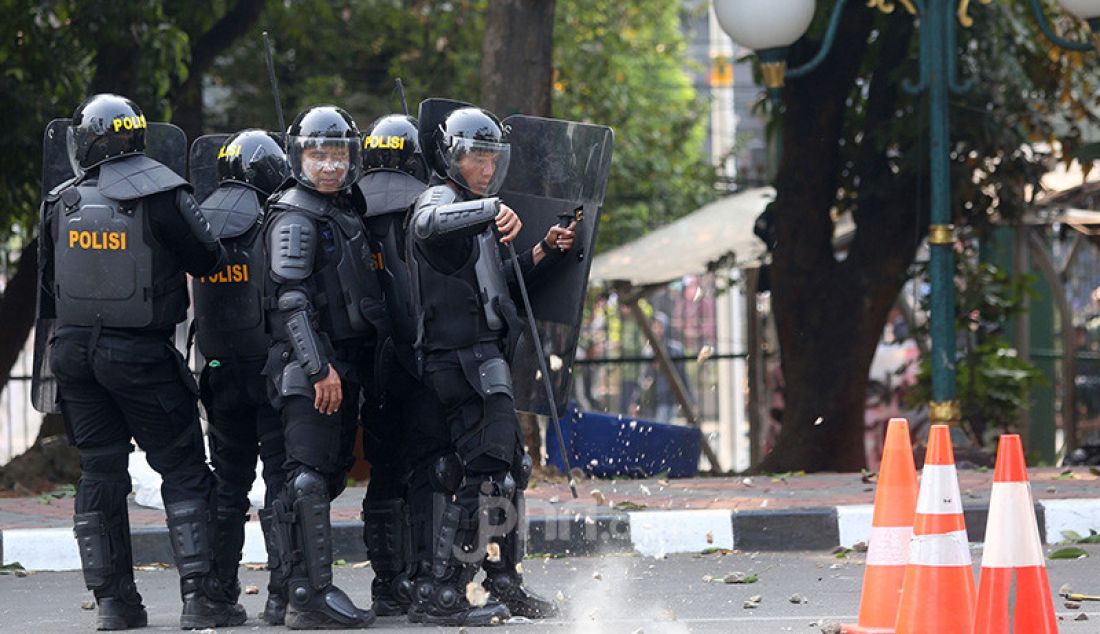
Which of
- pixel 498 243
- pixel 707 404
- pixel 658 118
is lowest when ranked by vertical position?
pixel 707 404

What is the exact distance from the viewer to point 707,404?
27219 millimetres

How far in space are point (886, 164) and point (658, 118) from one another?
8867 mm

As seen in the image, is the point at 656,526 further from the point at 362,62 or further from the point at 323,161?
the point at 362,62

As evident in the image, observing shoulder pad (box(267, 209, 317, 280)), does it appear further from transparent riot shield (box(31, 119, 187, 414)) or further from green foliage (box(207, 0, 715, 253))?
green foliage (box(207, 0, 715, 253))

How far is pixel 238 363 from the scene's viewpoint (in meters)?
6.27

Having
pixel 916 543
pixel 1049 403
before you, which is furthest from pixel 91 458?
pixel 1049 403

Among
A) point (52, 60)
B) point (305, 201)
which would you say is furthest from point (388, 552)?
point (52, 60)

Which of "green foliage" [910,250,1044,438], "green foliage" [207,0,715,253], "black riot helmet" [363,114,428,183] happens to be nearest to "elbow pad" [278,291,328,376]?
"black riot helmet" [363,114,428,183]

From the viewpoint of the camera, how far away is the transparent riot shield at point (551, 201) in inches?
254

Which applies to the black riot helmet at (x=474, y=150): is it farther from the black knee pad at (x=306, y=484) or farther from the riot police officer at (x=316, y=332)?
the black knee pad at (x=306, y=484)

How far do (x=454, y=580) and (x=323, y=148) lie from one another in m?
1.43

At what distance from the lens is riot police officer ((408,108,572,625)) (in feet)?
19.4

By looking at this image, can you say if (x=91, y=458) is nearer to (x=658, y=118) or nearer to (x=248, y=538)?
(x=248, y=538)

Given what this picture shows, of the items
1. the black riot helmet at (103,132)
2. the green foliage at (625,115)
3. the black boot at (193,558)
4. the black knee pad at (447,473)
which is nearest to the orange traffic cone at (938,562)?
the black knee pad at (447,473)
